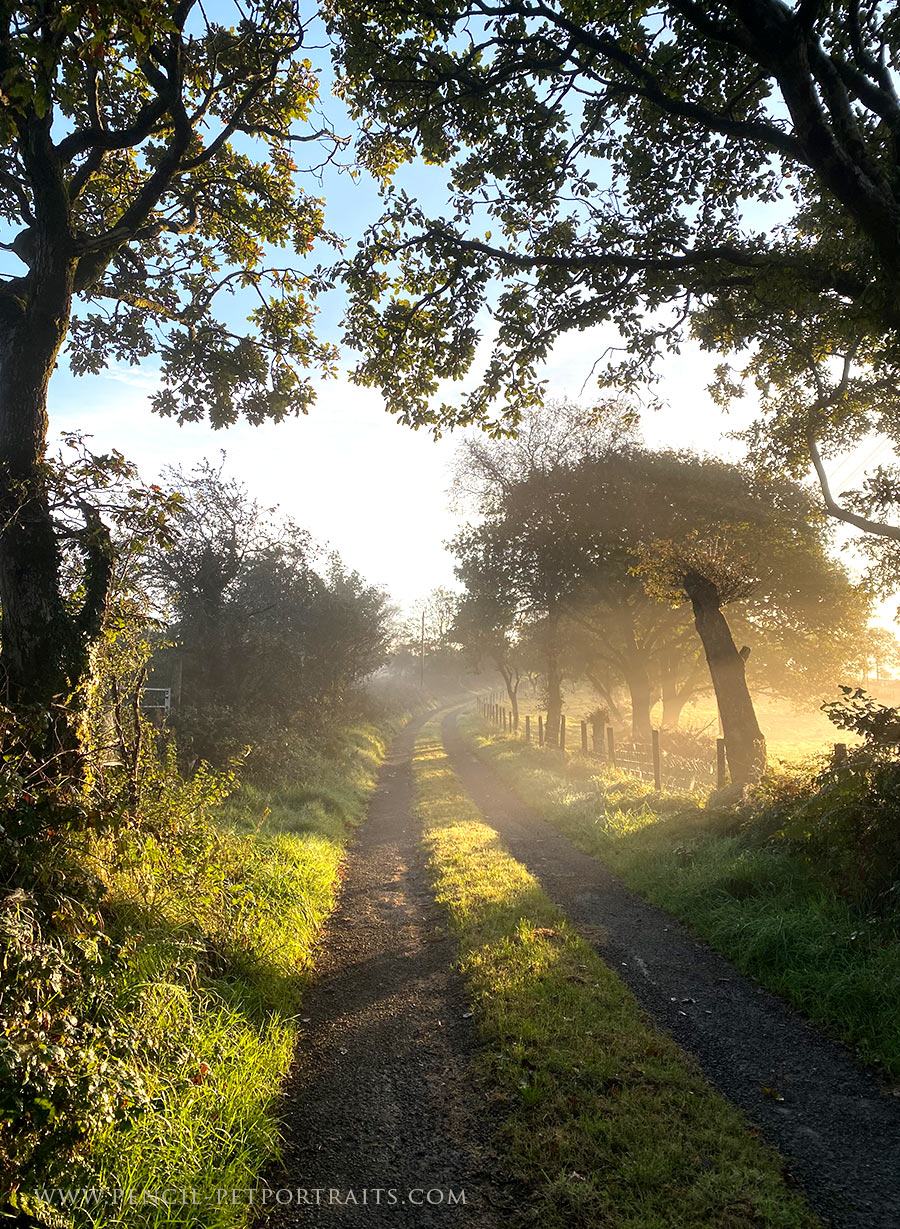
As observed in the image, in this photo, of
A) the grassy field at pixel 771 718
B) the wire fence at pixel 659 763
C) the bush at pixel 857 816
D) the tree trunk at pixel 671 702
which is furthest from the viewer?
the grassy field at pixel 771 718

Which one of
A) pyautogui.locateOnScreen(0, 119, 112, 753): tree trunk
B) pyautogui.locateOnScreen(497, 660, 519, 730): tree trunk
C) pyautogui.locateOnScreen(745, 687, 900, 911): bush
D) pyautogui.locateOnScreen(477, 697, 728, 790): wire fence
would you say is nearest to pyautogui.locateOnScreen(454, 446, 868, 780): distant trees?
pyautogui.locateOnScreen(477, 697, 728, 790): wire fence

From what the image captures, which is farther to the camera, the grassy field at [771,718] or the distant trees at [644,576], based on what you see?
the grassy field at [771,718]

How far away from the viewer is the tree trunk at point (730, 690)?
40.8ft

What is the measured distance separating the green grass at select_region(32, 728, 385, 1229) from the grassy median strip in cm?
172

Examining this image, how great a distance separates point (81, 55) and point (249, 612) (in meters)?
18.9

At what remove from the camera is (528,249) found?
8898mm

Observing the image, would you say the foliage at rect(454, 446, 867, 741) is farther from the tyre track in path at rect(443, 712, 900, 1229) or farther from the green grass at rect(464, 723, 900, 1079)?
the tyre track in path at rect(443, 712, 900, 1229)

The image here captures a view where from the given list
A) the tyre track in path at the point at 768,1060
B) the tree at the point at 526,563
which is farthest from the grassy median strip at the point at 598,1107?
the tree at the point at 526,563

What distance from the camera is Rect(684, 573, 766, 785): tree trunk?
12.4 meters

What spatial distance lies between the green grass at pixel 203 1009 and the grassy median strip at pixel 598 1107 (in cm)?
172

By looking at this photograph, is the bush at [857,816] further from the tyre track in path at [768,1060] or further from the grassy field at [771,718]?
the grassy field at [771,718]

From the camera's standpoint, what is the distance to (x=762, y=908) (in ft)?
22.5

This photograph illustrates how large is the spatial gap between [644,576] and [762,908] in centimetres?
1180

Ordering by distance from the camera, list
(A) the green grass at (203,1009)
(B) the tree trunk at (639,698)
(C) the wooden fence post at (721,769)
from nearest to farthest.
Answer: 1. (A) the green grass at (203,1009)
2. (C) the wooden fence post at (721,769)
3. (B) the tree trunk at (639,698)
